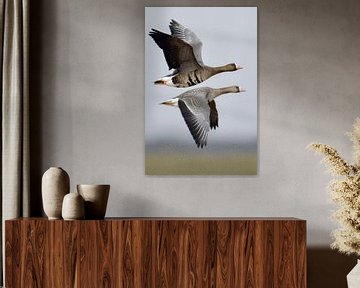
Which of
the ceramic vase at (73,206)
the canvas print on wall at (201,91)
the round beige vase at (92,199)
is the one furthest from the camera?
the canvas print on wall at (201,91)

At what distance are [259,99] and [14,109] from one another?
4.83ft

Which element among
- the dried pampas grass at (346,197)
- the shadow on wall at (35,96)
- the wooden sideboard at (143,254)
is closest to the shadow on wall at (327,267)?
the dried pampas grass at (346,197)

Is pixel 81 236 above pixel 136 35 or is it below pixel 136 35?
below

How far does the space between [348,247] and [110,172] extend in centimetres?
145

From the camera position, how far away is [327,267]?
3779 mm

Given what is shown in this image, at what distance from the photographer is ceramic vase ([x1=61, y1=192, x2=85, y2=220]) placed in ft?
10.8

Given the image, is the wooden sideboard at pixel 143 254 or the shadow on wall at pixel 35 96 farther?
the shadow on wall at pixel 35 96

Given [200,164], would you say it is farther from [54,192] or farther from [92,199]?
[54,192]

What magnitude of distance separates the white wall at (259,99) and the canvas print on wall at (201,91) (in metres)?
0.06

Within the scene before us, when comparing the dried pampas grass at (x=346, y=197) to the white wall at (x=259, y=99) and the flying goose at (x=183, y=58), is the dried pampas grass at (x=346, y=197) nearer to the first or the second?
the white wall at (x=259, y=99)

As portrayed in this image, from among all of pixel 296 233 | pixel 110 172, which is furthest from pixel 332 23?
pixel 110 172

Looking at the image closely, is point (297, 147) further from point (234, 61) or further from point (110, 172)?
point (110, 172)

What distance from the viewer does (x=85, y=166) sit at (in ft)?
12.5

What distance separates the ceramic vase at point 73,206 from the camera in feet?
10.8
